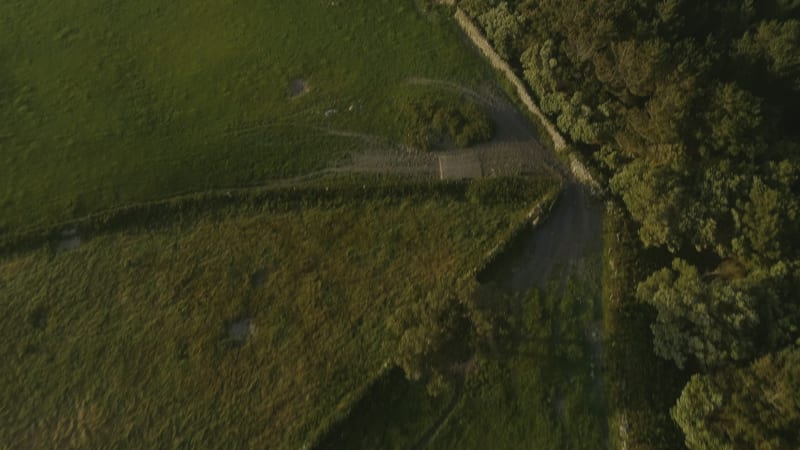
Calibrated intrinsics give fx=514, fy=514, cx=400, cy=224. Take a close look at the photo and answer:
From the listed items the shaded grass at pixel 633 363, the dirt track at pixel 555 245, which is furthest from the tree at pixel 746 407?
the dirt track at pixel 555 245

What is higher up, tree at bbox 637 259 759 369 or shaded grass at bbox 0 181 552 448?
tree at bbox 637 259 759 369

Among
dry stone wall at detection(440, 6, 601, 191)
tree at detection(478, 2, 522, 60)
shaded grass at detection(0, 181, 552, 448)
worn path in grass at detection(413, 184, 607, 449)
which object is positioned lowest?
shaded grass at detection(0, 181, 552, 448)

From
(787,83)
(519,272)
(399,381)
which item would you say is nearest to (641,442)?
(519,272)

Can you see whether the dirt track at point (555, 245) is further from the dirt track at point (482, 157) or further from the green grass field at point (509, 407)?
the green grass field at point (509, 407)

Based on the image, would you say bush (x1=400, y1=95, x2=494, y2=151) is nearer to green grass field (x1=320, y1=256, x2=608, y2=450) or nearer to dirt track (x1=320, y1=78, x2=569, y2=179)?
dirt track (x1=320, y1=78, x2=569, y2=179)

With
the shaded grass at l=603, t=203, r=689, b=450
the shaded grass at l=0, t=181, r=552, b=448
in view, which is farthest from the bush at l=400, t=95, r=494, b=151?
the shaded grass at l=603, t=203, r=689, b=450

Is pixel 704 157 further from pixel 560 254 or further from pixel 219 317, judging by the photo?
pixel 219 317
